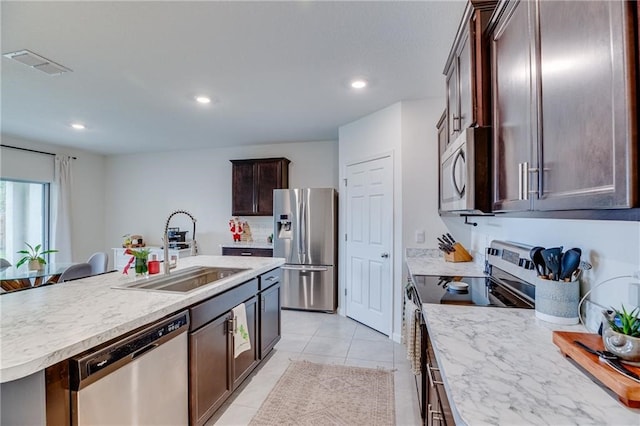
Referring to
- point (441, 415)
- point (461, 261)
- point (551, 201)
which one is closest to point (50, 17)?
point (551, 201)

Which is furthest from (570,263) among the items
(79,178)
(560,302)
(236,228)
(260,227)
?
(79,178)

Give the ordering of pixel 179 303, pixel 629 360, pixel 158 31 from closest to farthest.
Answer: pixel 629 360
pixel 179 303
pixel 158 31

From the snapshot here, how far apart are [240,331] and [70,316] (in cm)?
105

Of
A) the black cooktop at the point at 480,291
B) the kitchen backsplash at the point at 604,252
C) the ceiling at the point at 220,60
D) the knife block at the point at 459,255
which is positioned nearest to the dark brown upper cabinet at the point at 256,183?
the ceiling at the point at 220,60

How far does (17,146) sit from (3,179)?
55 centimetres

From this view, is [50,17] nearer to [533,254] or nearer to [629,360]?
[533,254]

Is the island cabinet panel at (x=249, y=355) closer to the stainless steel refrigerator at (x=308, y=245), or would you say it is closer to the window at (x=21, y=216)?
the stainless steel refrigerator at (x=308, y=245)

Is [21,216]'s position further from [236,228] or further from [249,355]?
[249,355]

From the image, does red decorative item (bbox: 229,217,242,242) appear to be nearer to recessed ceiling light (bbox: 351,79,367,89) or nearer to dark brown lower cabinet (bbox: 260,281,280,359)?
dark brown lower cabinet (bbox: 260,281,280,359)

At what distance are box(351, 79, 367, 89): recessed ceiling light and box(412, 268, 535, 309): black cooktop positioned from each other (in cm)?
179

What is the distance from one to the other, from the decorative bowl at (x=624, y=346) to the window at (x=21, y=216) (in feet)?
22.1

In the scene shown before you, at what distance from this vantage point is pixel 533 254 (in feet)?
4.34

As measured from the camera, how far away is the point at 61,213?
514 centimetres

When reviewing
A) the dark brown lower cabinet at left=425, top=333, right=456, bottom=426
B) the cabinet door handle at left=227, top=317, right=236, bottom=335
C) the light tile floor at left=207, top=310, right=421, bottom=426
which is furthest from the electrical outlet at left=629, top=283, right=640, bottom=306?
the cabinet door handle at left=227, top=317, right=236, bottom=335
